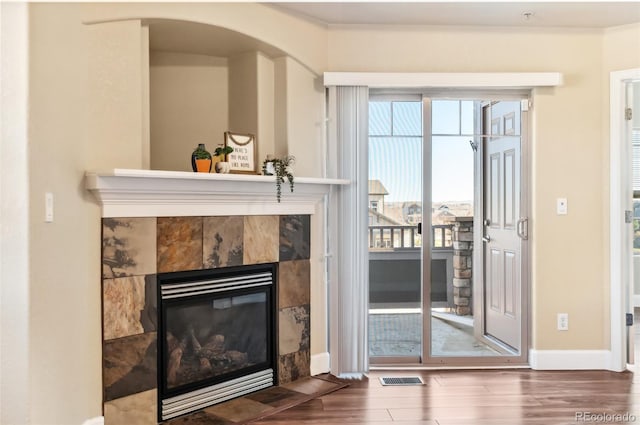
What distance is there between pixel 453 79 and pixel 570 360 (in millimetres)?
2176

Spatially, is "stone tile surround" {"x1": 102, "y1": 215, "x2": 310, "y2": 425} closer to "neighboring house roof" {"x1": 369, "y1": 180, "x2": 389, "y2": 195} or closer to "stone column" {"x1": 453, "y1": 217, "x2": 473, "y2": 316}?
"neighboring house roof" {"x1": 369, "y1": 180, "x2": 389, "y2": 195}

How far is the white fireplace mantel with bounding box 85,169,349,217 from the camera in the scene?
9.24ft

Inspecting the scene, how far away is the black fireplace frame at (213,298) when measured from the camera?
10.3 feet

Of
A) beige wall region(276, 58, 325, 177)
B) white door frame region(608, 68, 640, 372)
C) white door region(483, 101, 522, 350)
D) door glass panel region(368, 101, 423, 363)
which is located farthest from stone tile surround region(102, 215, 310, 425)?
white door frame region(608, 68, 640, 372)

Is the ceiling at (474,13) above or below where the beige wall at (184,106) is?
above

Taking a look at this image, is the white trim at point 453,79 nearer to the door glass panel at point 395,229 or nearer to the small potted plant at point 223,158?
the door glass panel at point 395,229

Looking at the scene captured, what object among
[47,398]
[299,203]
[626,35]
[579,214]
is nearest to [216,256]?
[299,203]

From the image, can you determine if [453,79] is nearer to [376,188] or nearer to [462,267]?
[376,188]

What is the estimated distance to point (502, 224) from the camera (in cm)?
421

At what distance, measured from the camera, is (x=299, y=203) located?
3803 mm

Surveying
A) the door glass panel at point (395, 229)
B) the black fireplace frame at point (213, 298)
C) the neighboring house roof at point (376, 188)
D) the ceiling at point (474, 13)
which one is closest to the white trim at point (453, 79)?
the door glass panel at point (395, 229)

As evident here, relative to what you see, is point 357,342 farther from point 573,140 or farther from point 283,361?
point 573,140

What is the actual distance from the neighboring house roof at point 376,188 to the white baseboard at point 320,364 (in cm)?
120

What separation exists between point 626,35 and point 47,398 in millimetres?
4180
